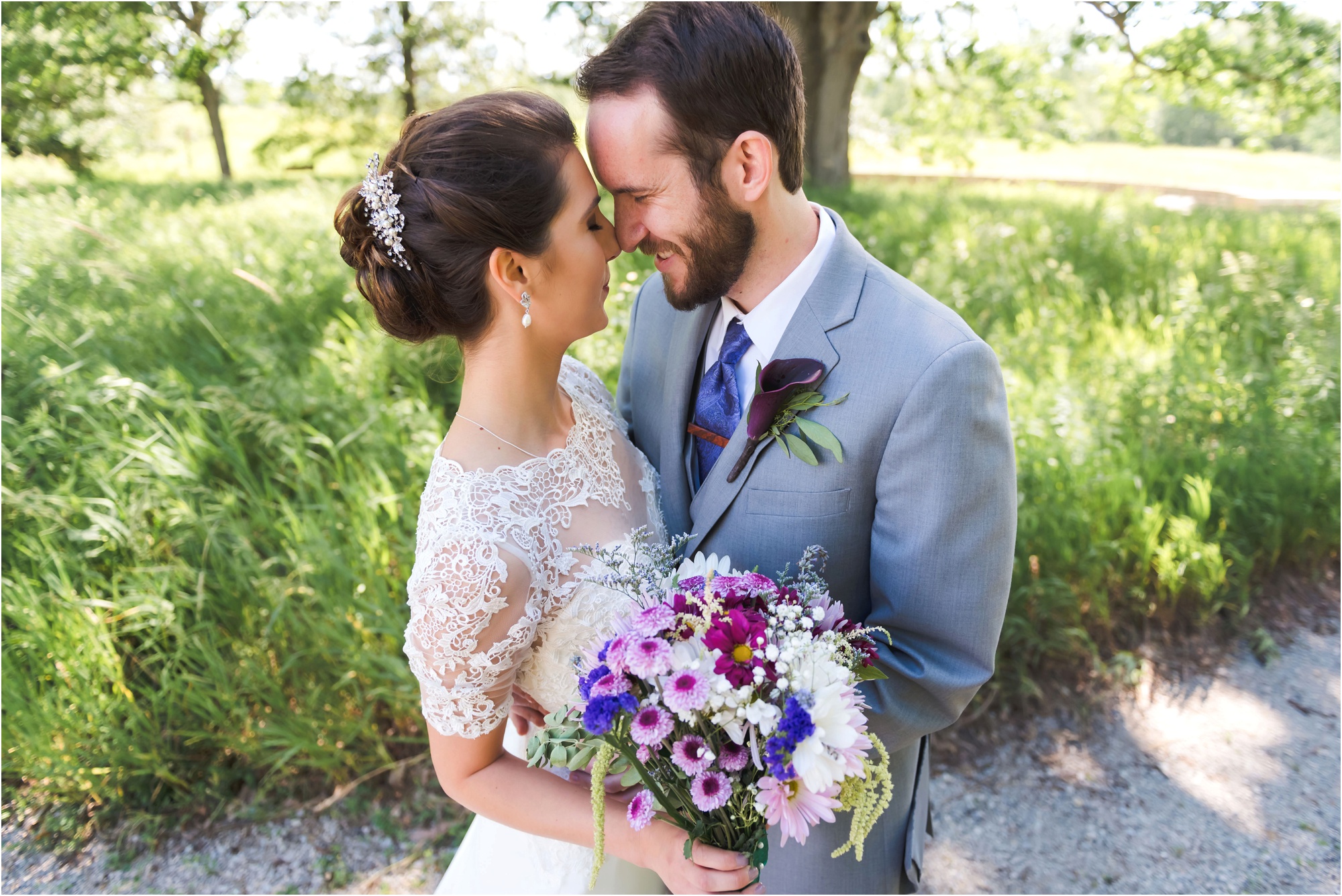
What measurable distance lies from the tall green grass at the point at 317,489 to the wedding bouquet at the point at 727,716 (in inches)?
57.1

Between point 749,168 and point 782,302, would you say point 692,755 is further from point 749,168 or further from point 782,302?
point 749,168

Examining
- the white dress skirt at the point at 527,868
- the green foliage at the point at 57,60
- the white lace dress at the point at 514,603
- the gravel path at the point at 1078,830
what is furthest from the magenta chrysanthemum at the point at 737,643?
the green foliage at the point at 57,60

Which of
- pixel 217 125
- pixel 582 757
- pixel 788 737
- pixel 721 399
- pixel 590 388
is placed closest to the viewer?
pixel 788 737

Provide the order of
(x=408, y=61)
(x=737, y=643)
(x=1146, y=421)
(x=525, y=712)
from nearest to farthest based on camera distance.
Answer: (x=737, y=643), (x=525, y=712), (x=1146, y=421), (x=408, y=61)

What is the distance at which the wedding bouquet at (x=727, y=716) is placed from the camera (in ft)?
4.02

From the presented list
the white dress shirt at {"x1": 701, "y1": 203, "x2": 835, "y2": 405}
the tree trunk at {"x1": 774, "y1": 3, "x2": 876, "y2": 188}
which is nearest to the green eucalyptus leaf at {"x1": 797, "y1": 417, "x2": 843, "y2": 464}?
the white dress shirt at {"x1": 701, "y1": 203, "x2": 835, "y2": 405}

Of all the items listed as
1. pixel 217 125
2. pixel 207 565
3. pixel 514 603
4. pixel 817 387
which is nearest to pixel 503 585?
pixel 514 603

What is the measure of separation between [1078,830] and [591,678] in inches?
113

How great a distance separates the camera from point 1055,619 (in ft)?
12.1

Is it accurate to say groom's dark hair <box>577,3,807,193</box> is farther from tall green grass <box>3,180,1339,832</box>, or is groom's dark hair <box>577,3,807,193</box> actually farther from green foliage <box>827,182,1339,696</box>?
green foliage <box>827,182,1339,696</box>

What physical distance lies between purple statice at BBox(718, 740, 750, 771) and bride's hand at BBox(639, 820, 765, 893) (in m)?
0.24

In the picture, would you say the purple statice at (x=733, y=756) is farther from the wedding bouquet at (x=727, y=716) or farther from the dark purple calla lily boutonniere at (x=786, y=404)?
the dark purple calla lily boutonniere at (x=786, y=404)

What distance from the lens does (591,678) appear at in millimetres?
1317

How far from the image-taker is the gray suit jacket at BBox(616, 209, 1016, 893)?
1.73m
